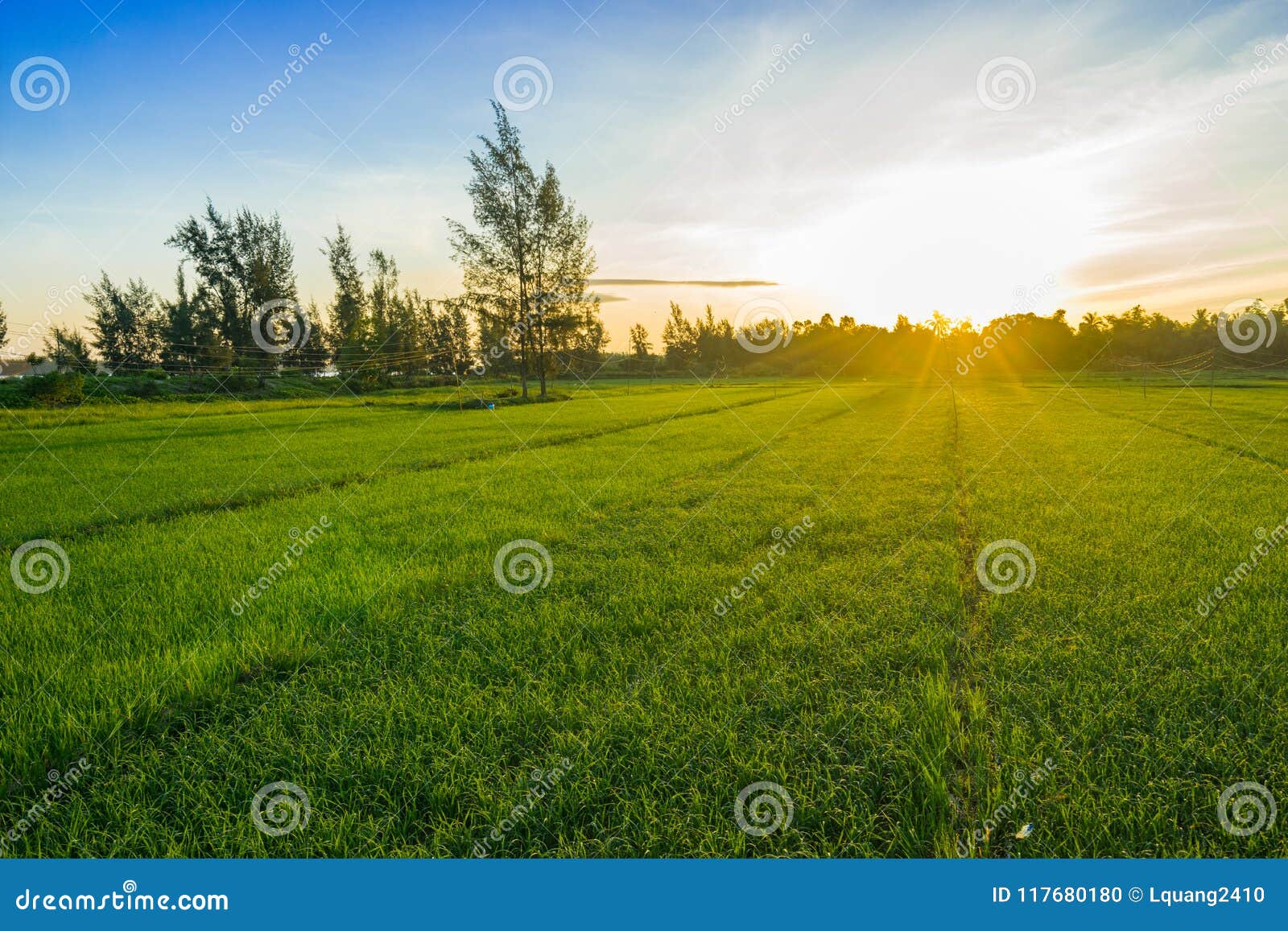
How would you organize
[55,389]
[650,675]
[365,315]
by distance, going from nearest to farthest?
[650,675], [55,389], [365,315]

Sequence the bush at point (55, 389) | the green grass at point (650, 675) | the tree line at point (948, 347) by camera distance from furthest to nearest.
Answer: the tree line at point (948, 347) → the bush at point (55, 389) → the green grass at point (650, 675)

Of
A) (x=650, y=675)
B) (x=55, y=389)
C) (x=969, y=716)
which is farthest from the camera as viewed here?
(x=55, y=389)

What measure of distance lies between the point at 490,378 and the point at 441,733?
6148cm

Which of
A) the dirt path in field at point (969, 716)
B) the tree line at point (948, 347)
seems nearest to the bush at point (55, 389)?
the dirt path in field at point (969, 716)

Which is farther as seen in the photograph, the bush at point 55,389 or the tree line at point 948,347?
the tree line at point 948,347

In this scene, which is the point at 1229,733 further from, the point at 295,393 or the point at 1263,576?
the point at 295,393

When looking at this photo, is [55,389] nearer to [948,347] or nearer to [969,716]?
[969,716]

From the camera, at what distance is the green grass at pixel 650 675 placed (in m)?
2.50

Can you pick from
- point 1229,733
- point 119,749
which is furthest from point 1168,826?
point 119,749

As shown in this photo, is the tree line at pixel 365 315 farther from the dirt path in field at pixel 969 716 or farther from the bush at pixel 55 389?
the dirt path in field at pixel 969 716

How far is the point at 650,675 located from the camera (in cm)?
367

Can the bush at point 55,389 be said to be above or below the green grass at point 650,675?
above

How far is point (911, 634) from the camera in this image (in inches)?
166

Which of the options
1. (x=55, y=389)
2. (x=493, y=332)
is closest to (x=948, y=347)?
(x=493, y=332)
